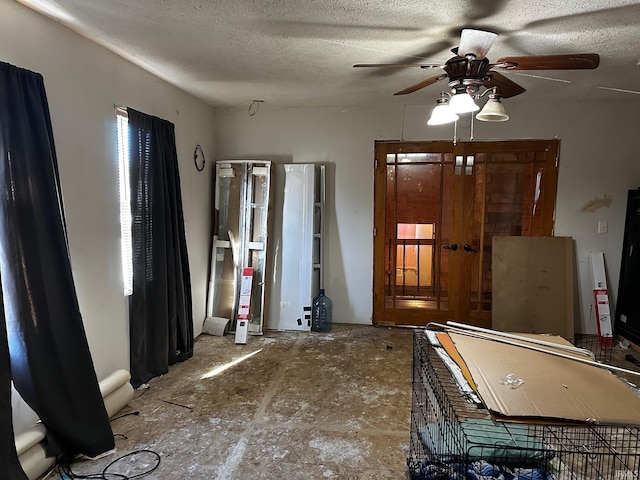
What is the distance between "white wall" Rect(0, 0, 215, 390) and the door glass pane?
252 centimetres

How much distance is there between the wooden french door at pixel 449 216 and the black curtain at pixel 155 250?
6.87 ft

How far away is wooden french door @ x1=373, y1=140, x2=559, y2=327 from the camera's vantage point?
14.0ft

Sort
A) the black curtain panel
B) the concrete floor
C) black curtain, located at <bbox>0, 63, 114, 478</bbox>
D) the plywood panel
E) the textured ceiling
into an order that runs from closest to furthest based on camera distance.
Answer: the black curtain panel → black curtain, located at <bbox>0, 63, 114, 478</bbox> → the textured ceiling → the concrete floor → the plywood panel

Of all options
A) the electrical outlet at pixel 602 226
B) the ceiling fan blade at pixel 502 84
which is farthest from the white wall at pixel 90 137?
the electrical outlet at pixel 602 226

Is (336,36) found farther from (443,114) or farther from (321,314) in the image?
(321,314)

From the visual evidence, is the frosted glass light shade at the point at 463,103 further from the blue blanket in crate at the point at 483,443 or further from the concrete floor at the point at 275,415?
the concrete floor at the point at 275,415

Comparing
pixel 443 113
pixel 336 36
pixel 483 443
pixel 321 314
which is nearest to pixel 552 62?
pixel 443 113

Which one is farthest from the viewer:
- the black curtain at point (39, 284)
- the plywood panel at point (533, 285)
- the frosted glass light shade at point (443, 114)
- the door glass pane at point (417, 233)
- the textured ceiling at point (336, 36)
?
the door glass pane at point (417, 233)

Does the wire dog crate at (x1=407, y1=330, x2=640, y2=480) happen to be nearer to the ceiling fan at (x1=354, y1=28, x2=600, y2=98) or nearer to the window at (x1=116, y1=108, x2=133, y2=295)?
the ceiling fan at (x1=354, y1=28, x2=600, y2=98)

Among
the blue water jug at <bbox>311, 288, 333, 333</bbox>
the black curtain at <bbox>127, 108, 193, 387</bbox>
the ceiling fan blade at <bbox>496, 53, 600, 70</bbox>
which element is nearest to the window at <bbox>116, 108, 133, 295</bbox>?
the black curtain at <bbox>127, 108, 193, 387</bbox>

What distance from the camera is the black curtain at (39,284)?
197cm

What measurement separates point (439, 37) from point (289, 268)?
2.73 meters

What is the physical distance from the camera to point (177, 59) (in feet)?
9.61

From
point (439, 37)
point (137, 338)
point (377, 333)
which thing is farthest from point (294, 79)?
point (377, 333)
